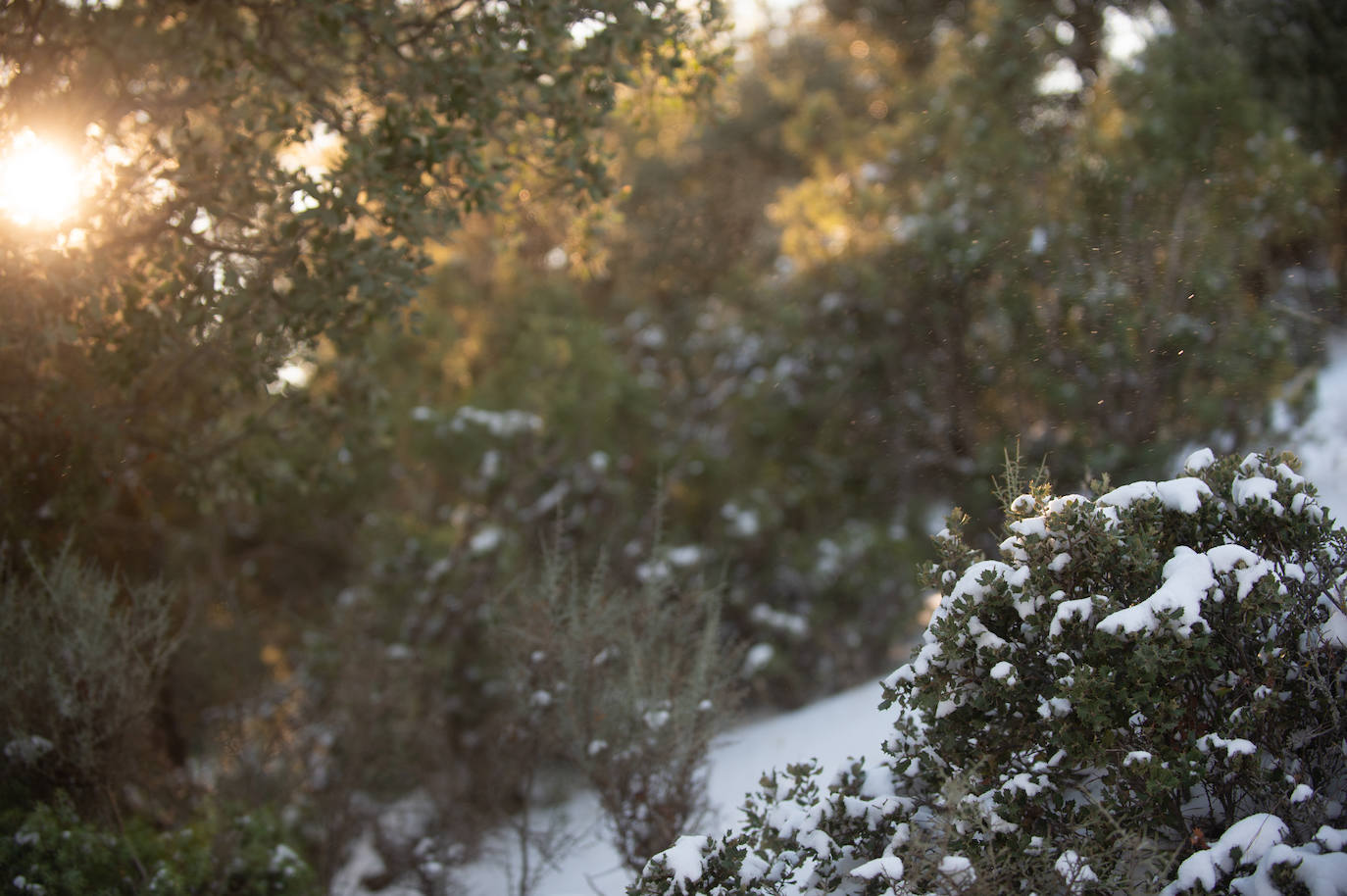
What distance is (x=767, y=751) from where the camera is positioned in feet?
22.6

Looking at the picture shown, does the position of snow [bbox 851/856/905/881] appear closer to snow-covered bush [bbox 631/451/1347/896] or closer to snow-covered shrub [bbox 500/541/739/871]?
snow-covered bush [bbox 631/451/1347/896]

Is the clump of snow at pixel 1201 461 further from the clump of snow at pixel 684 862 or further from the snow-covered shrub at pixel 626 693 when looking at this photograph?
the snow-covered shrub at pixel 626 693

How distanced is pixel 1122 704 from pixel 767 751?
438 centimetres

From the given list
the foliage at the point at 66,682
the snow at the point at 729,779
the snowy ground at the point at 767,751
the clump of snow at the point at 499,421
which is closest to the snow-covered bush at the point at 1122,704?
the snow at the point at 729,779

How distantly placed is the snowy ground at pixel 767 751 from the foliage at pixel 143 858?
1.24 metres

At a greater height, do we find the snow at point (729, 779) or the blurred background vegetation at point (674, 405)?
the blurred background vegetation at point (674, 405)

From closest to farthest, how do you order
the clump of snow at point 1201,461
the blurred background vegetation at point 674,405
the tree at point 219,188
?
the clump of snow at point 1201,461, the tree at point 219,188, the blurred background vegetation at point 674,405

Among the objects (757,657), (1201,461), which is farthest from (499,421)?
(1201,461)

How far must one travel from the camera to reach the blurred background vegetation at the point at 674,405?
5.34 m

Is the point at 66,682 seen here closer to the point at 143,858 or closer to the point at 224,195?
the point at 143,858

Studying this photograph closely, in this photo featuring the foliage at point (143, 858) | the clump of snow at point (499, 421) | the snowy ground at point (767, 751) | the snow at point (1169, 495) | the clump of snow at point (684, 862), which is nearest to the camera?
the clump of snow at point (684, 862)

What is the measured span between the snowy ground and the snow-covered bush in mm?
2049

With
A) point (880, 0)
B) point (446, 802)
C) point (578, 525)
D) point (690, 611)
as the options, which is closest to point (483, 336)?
point (578, 525)

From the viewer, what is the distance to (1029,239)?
8070mm
